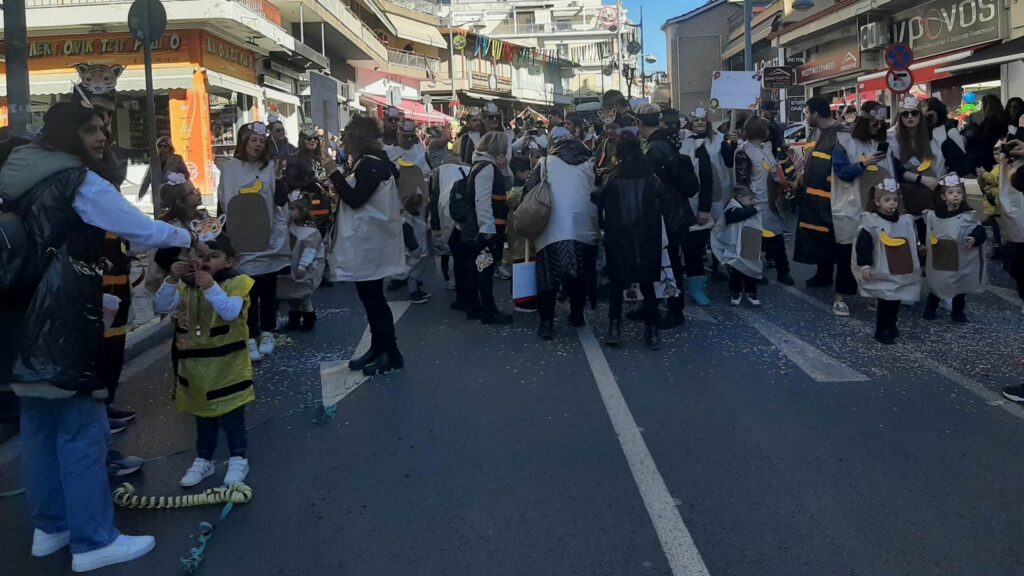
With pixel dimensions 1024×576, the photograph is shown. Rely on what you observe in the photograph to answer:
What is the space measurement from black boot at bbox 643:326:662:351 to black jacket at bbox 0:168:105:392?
4433 mm

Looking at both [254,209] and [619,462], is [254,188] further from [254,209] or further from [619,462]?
[619,462]

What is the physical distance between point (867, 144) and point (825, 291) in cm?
173

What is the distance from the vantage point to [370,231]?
20.2 feet

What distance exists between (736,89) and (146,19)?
11617 millimetres

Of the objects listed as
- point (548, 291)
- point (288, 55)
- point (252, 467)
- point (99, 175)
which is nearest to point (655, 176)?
point (548, 291)

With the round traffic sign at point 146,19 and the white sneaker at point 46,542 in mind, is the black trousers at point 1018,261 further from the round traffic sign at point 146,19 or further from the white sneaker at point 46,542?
the round traffic sign at point 146,19

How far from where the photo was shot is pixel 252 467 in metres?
4.51

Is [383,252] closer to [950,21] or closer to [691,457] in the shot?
[691,457]

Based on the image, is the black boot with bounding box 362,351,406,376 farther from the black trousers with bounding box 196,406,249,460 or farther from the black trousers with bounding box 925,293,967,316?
the black trousers with bounding box 925,293,967,316

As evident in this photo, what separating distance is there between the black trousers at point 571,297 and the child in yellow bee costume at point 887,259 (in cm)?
223

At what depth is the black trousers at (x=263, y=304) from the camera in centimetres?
670

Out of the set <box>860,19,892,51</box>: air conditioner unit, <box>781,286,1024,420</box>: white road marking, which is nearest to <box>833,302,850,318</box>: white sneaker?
<box>781,286,1024,420</box>: white road marking

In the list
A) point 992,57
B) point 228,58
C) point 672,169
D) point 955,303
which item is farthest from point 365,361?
point 992,57

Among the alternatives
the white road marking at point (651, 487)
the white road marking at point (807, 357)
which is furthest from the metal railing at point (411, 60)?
the white road marking at point (651, 487)
